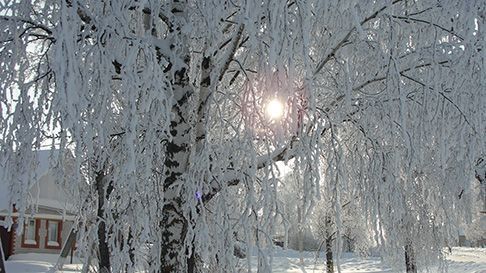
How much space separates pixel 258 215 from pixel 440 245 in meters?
9.85

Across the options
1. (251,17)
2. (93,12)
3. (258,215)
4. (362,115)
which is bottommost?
(258,215)

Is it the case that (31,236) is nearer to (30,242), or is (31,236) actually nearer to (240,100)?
(30,242)

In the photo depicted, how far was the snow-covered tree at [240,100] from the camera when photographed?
14.0 ft

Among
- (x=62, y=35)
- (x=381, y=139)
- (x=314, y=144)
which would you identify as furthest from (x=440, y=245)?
(x=62, y=35)

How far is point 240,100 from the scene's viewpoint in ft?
18.2

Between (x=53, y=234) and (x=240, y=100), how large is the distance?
2627cm

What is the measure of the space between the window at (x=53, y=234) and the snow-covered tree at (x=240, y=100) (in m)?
24.3

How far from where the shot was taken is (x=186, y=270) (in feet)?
18.5

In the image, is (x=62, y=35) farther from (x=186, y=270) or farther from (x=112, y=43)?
(x=186, y=270)

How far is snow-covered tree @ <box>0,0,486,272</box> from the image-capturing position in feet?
14.0

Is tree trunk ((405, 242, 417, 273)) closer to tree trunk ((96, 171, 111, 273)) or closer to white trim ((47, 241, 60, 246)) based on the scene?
tree trunk ((96, 171, 111, 273))

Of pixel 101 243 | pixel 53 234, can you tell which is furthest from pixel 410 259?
pixel 53 234

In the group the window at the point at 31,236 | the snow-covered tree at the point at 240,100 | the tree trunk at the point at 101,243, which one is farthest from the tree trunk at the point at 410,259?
the window at the point at 31,236

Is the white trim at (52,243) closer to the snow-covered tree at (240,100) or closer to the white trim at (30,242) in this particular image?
the white trim at (30,242)
